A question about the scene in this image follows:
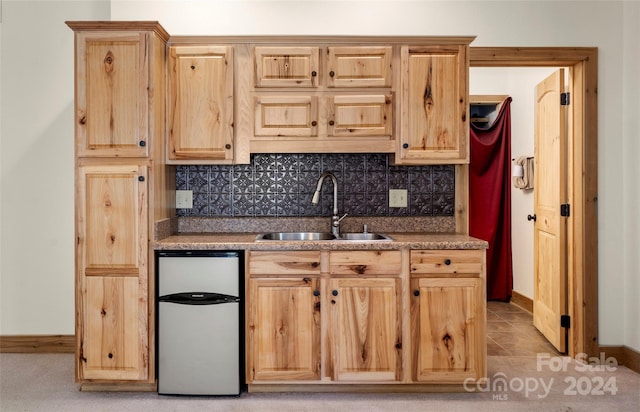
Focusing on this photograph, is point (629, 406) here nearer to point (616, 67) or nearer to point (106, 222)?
point (616, 67)

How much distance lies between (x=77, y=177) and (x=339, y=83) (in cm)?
161

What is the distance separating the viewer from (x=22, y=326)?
135 inches

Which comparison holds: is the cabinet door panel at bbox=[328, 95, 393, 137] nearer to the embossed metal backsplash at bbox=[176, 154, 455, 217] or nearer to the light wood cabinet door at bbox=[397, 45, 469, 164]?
the light wood cabinet door at bbox=[397, 45, 469, 164]

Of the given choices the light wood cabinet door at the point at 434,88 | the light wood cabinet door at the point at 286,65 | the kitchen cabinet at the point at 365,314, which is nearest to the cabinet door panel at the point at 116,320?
the kitchen cabinet at the point at 365,314

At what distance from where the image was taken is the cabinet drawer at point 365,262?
2.64 metres

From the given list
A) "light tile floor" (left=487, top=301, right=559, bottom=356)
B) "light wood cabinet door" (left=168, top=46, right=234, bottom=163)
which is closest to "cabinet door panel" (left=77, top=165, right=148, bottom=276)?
"light wood cabinet door" (left=168, top=46, right=234, bottom=163)

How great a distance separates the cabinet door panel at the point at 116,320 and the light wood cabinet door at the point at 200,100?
2.75 ft

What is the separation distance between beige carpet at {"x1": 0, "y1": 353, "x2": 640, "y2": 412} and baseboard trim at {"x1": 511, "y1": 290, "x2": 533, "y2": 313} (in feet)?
5.62

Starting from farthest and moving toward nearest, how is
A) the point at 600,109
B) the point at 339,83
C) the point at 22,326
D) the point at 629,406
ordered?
the point at 22,326 → the point at 600,109 → the point at 339,83 → the point at 629,406

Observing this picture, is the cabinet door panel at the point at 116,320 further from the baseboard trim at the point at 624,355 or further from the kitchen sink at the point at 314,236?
the baseboard trim at the point at 624,355

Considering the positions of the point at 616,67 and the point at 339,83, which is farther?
the point at 616,67

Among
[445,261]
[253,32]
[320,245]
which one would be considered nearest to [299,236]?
[320,245]

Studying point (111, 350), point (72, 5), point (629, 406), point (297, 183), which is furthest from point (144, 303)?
point (629, 406)

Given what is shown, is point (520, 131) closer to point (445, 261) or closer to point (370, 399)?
point (445, 261)
